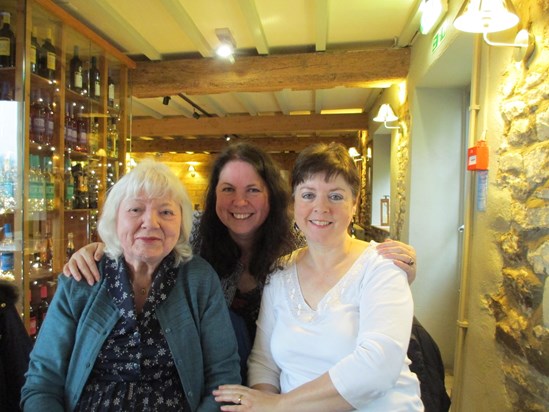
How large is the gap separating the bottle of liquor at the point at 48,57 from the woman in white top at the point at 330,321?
2367 mm

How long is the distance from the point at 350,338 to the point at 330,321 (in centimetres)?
8

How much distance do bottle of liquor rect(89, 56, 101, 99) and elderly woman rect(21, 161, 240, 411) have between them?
2.47m

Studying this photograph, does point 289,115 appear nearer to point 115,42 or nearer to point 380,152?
point 380,152

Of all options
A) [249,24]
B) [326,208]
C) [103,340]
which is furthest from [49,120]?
[326,208]

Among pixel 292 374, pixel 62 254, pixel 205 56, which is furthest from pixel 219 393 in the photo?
pixel 205 56

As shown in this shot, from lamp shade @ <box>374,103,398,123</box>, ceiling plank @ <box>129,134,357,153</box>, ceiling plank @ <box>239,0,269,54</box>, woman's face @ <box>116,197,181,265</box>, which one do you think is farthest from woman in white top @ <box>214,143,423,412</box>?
ceiling plank @ <box>129,134,357,153</box>

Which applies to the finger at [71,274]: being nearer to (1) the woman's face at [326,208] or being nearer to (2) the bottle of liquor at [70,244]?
(1) the woman's face at [326,208]

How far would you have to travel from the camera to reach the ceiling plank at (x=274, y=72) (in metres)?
3.52

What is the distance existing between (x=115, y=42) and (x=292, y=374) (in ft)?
10.9

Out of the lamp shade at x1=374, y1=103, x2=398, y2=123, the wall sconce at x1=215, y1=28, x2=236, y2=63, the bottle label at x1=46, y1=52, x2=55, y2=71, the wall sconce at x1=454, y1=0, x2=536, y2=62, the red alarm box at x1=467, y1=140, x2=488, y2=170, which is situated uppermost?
the wall sconce at x1=215, y1=28, x2=236, y2=63

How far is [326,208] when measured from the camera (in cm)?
131

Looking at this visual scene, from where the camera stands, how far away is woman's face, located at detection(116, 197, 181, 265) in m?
1.27

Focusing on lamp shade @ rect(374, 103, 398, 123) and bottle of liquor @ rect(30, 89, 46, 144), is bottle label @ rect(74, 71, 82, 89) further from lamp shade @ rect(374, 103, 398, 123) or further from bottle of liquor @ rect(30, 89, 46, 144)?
lamp shade @ rect(374, 103, 398, 123)

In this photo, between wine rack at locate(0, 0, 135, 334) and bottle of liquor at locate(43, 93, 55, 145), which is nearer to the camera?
wine rack at locate(0, 0, 135, 334)
